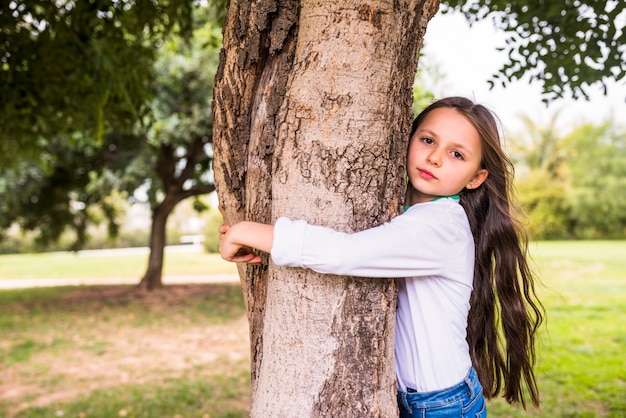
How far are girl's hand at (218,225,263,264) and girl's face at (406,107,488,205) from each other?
1.84ft

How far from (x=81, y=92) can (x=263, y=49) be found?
316cm

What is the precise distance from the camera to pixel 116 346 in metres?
7.94

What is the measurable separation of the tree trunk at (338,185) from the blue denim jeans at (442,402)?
0.14 m

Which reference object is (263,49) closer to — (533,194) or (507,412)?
(507,412)

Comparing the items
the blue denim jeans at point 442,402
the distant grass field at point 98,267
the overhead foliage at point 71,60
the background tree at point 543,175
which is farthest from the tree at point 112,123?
the background tree at point 543,175

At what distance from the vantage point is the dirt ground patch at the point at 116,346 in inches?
244

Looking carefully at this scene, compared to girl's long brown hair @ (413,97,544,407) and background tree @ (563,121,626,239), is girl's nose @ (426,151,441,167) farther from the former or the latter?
background tree @ (563,121,626,239)

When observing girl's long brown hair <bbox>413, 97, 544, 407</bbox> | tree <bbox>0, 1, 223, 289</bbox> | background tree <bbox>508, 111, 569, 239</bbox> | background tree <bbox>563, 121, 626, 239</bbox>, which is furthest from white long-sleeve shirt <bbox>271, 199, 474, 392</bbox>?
background tree <bbox>563, 121, 626, 239</bbox>

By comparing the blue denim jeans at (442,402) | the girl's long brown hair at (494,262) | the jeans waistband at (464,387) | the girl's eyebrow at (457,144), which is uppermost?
the girl's eyebrow at (457,144)

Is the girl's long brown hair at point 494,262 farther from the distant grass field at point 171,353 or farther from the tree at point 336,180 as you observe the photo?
the tree at point 336,180

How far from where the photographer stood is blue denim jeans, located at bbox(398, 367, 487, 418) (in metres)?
1.64

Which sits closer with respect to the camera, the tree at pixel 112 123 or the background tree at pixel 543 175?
the tree at pixel 112 123

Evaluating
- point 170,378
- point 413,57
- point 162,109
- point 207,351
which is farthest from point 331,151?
point 162,109

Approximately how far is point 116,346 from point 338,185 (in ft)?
24.5
